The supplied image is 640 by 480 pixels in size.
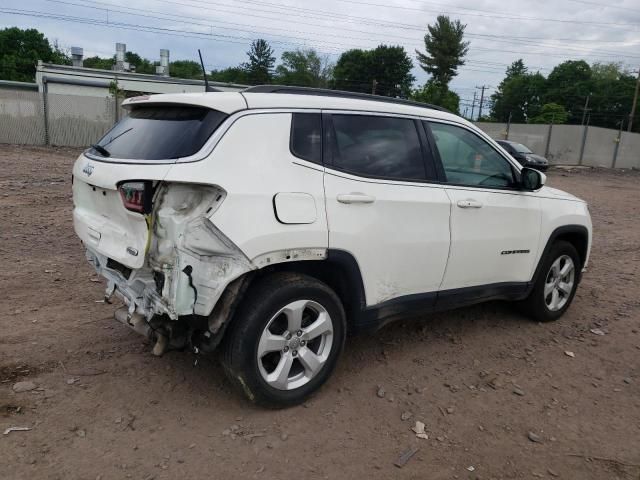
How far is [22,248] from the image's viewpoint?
6.22 meters

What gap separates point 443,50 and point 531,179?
222 ft

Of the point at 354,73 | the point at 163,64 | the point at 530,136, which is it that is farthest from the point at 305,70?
the point at 530,136

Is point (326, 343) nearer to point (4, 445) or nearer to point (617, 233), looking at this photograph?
point (4, 445)

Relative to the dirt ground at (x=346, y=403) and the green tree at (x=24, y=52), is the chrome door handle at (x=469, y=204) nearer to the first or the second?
the dirt ground at (x=346, y=403)

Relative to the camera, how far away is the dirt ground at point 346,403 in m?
2.87

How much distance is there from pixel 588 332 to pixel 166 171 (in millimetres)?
3991

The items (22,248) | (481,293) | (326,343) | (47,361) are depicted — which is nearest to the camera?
(326,343)

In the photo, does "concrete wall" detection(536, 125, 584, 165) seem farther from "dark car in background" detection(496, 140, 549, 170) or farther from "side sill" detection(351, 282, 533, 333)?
"side sill" detection(351, 282, 533, 333)

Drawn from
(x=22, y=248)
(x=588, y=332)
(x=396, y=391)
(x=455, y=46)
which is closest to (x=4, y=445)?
(x=396, y=391)

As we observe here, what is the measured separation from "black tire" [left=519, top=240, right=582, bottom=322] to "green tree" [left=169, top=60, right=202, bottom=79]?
82.3 metres

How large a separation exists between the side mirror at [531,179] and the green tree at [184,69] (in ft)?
271

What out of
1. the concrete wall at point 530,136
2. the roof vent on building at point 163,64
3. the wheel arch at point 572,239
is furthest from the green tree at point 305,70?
the wheel arch at point 572,239

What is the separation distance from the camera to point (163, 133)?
3.12 meters

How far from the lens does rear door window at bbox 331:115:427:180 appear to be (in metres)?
3.45
